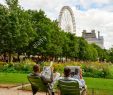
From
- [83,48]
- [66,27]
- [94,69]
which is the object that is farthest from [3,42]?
[83,48]

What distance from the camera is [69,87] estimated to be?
12734 mm

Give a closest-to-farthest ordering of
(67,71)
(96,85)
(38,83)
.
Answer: (67,71) → (38,83) → (96,85)

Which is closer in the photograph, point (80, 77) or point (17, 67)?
point (80, 77)

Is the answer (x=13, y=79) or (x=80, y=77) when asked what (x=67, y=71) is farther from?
A: (x=13, y=79)

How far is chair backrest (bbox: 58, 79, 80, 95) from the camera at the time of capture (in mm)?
12672

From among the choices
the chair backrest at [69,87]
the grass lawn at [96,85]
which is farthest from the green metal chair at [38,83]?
the grass lawn at [96,85]

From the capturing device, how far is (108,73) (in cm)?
3706

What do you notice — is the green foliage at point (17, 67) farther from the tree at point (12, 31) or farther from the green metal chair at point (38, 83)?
the green metal chair at point (38, 83)

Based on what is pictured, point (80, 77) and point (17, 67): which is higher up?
point (17, 67)

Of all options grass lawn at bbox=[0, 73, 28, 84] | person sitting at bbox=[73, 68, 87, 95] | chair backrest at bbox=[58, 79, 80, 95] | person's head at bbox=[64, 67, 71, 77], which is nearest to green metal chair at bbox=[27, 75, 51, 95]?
person sitting at bbox=[73, 68, 87, 95]

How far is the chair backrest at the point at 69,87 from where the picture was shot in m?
12.7

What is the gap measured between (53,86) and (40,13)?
58924 millimetres

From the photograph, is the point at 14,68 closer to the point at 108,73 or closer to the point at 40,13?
the point at 108,73

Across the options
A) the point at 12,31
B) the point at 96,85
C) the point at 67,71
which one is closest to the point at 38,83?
Result: the point at 67,71
